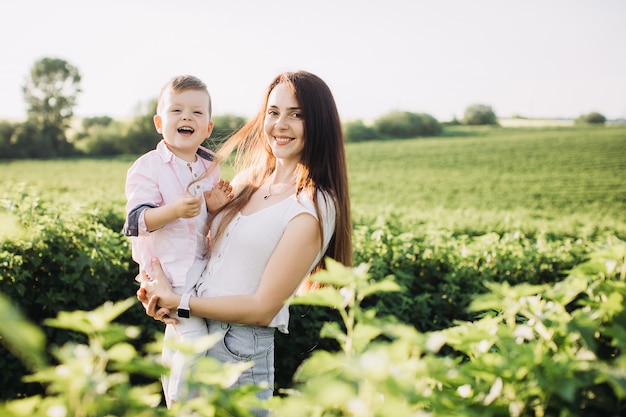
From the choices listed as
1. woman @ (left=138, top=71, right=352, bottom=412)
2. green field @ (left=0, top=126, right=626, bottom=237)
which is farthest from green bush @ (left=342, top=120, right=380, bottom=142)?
woman @ (left=138, top=71, right=352, bottom=412)

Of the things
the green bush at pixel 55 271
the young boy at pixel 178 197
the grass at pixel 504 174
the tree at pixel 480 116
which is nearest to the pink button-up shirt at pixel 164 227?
the young boy at pixel 178 197

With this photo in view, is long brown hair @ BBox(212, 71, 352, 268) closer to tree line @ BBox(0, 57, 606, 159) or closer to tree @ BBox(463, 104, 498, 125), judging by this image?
tree line @ BBox(0, 57, 606, 159)

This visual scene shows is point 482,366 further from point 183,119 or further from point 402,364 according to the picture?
point 183,119

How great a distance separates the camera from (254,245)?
202 centimetres

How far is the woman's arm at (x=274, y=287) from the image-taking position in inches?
74.8

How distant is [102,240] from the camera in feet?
12.0

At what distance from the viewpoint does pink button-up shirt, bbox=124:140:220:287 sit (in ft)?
7.07

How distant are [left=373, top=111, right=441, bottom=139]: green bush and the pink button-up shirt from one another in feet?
180

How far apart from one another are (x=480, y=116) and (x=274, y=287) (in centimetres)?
7121

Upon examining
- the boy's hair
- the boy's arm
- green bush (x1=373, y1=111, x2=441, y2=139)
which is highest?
green bush (x1=373, y1=111, x2=441, y2=139)

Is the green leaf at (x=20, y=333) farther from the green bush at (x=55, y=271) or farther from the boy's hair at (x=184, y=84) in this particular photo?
the green bush at (x=55, y=271)

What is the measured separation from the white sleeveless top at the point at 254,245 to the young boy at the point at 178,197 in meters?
0.17

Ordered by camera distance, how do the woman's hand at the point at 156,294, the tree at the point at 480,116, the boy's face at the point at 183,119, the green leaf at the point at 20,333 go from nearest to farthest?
the green leaf at the point at 20,333
the woman's hand at the point at 156,294
the boy's face at the point at 183,119
the tree at the point at 480,116

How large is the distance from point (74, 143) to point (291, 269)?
5484 centimetres
